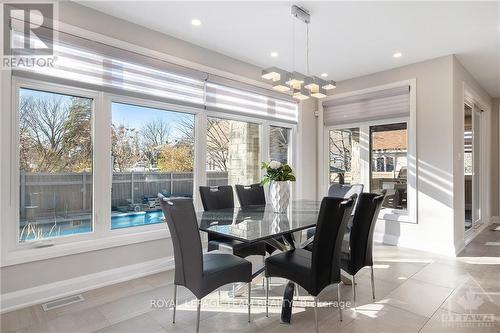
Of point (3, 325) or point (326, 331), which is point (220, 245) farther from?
point (3, 325)

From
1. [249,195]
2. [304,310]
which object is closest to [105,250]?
[249,195]

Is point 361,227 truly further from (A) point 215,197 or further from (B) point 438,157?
(B) point 438,157

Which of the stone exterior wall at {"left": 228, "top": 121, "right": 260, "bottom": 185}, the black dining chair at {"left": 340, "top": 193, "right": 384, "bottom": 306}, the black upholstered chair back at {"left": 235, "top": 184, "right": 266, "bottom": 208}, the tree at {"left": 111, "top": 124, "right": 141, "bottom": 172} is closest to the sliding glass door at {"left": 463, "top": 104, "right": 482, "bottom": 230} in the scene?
the black dining chair at {"left": 340, "top": 193, "right": 384, "bottom": 306}

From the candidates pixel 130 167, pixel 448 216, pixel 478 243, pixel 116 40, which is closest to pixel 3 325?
pixel 130 167

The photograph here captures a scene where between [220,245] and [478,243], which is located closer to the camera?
[220,245]

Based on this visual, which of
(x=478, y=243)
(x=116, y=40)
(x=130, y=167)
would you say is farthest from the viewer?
(x=478, y=243)

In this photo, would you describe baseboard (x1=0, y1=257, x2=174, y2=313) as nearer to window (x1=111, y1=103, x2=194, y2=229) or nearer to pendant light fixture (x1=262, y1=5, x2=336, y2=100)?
window (x1=111, y1=103, x2=194, y2=229)

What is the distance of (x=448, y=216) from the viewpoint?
13.3ft

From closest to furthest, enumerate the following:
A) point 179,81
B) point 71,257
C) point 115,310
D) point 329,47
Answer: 1. point 115,310
2. point 71,257
3. point 179,81
4. point 329,47

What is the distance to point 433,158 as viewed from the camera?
13.8 feet

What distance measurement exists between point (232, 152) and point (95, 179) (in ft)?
6.55

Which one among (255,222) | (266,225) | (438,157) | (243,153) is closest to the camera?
(266,225)

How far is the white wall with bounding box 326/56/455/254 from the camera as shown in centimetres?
406

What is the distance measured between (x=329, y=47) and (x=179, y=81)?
2.04m
